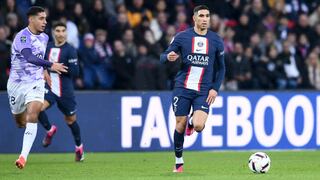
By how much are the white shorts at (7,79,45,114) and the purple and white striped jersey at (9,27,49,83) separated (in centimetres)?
8

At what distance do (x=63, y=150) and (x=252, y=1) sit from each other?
776 cm

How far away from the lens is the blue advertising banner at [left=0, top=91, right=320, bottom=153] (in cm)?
A: 1925

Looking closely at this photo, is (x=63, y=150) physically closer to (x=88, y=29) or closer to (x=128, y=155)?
(x=128, y=155)

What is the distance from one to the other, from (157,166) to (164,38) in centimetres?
718

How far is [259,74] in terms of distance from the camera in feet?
74.2

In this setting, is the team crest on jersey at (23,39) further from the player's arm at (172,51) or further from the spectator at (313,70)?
the spectator at (313,70)

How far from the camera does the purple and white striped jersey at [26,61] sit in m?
14.4

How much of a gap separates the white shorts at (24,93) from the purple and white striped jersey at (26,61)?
3.1 inches

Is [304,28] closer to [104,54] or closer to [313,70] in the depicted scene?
[313,70]

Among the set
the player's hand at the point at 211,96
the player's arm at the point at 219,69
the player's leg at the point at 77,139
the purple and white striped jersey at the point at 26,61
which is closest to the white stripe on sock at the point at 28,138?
the purple and white striped jersey at the point at 26,61

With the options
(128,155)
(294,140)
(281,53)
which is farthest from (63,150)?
(281,53)

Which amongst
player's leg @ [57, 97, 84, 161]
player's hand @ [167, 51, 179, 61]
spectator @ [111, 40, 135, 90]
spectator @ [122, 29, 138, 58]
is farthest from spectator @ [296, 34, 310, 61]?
player's hand @ [167, 51, 179, 61]

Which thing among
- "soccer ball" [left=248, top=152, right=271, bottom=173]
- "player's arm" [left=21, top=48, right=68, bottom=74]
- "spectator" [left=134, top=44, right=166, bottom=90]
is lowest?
"soccer ball" [left=248, top=152, right=271, bottom=173]

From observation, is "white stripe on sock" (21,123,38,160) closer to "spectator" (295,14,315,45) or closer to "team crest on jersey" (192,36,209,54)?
"team crest on jersey" (192,36,209,54)
